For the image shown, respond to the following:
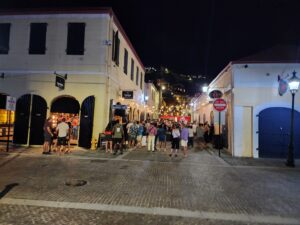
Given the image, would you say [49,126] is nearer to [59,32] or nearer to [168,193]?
[59,32]

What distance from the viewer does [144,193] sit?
677cm

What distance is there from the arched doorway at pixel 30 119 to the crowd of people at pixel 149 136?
4.05 m

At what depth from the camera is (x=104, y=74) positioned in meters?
14.9

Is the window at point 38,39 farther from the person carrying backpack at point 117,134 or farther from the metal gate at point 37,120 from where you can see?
the person carrying backpack at point 117,134

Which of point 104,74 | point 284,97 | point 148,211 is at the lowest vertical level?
point 148,211

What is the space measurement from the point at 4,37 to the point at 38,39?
224 cm

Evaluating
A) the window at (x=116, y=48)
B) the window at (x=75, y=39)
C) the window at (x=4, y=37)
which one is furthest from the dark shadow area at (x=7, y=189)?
the window at (x=4, y=37)

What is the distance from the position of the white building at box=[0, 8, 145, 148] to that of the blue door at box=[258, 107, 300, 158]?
9.07 meters

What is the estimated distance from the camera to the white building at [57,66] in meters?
14.9

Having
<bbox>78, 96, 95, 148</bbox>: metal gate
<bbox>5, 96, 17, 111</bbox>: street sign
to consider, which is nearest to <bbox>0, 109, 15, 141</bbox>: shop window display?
<bbox>5, 96, 17, 111</bbox>: street sign

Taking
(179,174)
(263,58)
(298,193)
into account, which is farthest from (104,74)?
(298,193)

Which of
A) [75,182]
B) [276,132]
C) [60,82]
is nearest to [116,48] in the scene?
[60,82]

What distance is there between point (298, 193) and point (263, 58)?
9.21 meters

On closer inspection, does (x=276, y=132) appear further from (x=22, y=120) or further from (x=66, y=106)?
(x=22, y=120)
